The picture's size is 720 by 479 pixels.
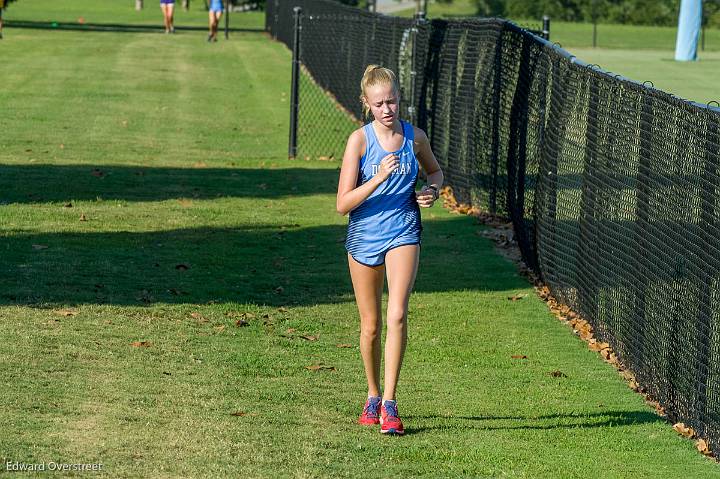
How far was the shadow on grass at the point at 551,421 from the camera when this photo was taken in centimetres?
730

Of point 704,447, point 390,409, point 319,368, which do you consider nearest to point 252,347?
point 319,368

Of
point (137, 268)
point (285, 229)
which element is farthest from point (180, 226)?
point (137, 268)

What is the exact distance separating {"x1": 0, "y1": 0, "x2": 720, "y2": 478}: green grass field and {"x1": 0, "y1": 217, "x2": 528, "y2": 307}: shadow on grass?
30mm

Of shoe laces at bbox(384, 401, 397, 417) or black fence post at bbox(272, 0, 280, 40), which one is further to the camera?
black fence post at bbox(272, 0, 280, 40)

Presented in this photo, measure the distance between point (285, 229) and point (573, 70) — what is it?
A: 13.0 feet

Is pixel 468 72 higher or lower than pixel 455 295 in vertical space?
higher

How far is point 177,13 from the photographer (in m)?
63.2

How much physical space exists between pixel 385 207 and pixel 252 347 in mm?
2232

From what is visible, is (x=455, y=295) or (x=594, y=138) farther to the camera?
(x=455, y=295)

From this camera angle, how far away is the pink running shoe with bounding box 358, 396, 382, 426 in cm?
719

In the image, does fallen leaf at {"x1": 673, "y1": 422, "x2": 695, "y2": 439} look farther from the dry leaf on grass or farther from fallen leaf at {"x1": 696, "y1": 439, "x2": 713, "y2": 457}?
the dry leaf on grass

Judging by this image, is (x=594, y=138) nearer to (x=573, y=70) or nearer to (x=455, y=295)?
(x=573, y=70)

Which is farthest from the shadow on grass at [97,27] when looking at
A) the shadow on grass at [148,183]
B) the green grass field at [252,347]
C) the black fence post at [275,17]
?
the shadow on grass at [148,183]

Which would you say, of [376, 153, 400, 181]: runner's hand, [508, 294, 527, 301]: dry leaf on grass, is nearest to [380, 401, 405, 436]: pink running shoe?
[376, 153, 400, 181]: runner's hand
